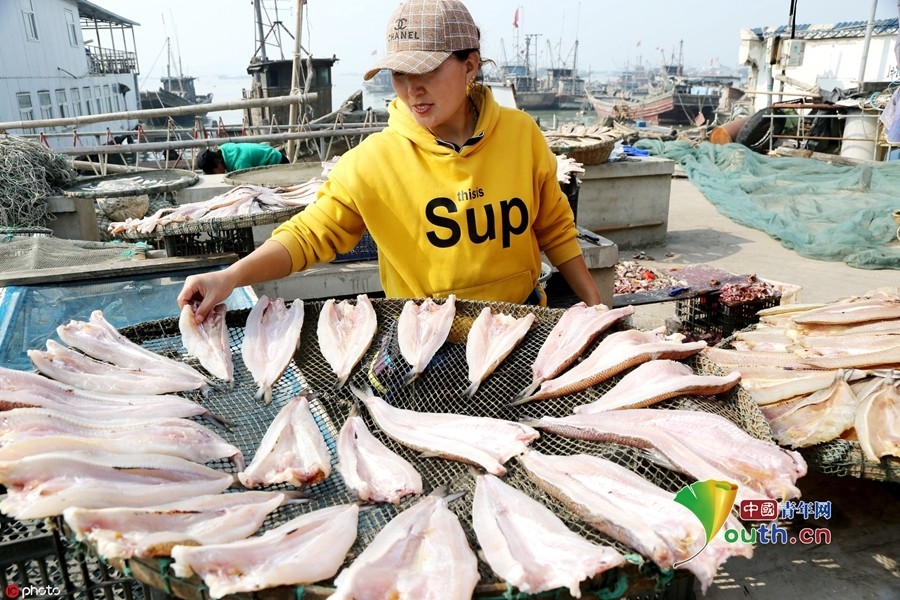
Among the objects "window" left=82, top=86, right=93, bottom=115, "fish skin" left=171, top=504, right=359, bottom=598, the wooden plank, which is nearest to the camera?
"fish skin" left=171, top=504, right=359, bottom=598

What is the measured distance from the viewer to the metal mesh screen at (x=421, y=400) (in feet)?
5.58

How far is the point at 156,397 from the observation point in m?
2.07

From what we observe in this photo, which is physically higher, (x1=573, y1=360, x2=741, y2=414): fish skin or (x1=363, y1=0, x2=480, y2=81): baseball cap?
(x1=363, y1=0, x2=480, y2=81): baseball cap

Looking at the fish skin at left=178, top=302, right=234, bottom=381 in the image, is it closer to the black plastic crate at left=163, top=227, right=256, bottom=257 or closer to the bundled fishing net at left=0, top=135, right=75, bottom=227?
the black plastic crate at left=163, top=227, right=256, bottom=257

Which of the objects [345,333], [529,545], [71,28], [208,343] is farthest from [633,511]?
[71,28]

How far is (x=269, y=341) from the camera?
8.26ft

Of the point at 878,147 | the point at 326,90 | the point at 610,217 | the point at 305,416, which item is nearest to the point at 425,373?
the point at 305,416

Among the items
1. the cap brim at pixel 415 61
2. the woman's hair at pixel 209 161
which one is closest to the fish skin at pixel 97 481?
the cap brim at pixel 415 61

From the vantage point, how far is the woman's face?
2511 millimetres

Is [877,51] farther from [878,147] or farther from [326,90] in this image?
[326,90]

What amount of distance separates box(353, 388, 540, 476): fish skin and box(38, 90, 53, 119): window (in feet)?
101

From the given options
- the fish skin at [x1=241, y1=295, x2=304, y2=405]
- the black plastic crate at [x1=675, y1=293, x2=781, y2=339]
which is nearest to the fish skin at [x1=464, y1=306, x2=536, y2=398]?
the fish skin at [x1=241, y1=295, x2=304, y2=405]

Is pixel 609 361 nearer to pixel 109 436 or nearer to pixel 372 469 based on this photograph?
pixel 372 469

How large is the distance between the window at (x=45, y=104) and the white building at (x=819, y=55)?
29913 millimetres
